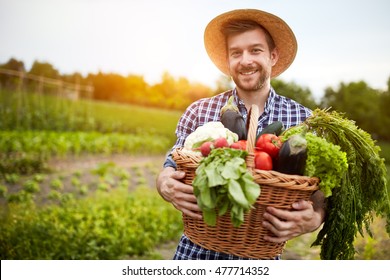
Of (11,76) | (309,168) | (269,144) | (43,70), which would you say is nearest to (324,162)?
(309,168)

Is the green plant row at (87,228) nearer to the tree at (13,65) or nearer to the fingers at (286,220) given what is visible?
the tree at (13,65)

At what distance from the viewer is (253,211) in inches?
57.1

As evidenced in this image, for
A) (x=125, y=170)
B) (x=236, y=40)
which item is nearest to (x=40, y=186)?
(x=125, y=170)

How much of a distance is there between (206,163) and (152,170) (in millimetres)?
5287

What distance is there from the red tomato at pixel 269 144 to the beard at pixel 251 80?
0.40m

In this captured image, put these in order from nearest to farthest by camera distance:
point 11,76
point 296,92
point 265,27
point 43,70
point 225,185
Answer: point 225,185, point 265,27, point 296,92, point 11,76, point 43,70

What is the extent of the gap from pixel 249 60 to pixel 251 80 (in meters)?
0.09

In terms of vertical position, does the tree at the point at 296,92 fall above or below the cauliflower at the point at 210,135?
above

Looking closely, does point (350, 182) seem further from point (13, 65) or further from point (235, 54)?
point (13, 65)

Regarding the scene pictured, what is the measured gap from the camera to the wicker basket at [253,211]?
53.6 inches

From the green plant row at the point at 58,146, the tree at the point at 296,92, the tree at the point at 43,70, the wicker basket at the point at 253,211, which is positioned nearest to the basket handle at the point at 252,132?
the wicker basket at the point at 253,211

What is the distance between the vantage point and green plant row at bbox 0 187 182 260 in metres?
3.46

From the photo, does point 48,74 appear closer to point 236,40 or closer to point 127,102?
point 127,102

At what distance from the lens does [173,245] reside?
4.26 m
